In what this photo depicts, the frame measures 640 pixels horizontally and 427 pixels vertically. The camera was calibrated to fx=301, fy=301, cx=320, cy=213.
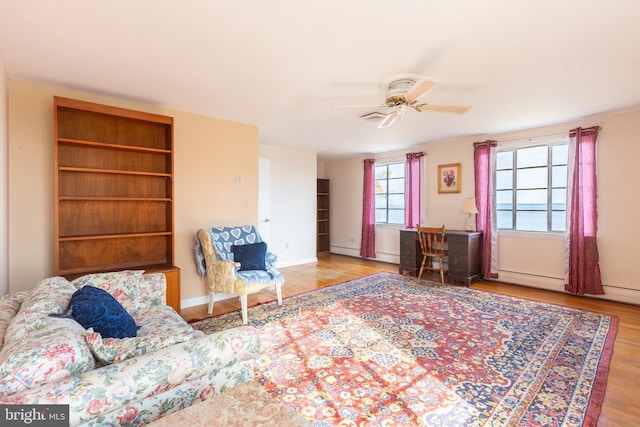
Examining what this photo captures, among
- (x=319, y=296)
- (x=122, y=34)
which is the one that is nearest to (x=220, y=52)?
(x=122, y=34)

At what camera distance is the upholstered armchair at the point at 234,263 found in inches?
122

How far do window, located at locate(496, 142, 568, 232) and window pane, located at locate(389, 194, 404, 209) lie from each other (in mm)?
1810

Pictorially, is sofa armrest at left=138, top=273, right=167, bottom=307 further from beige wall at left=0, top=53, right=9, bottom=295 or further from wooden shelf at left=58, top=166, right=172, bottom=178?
wooden shelf at left=58, top=166, right=172, bottom=178

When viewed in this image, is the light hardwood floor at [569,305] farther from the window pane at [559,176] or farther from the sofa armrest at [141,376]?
the sofa armrest at [141,376]

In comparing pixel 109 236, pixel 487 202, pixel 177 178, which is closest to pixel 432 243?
pixel 487 202

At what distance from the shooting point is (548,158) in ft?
14.0

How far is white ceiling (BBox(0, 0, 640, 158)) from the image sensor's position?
170 cm

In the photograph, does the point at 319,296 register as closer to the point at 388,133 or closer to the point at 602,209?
the point at 388,133

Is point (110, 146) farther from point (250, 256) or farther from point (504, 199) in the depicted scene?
point (504, 199)

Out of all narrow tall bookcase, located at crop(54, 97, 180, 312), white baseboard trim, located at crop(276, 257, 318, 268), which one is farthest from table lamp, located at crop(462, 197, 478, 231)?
narrow tall bookcase, located at crop(54, 97, 180, 312)

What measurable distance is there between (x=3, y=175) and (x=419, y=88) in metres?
3.28

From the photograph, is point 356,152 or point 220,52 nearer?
point 220,52

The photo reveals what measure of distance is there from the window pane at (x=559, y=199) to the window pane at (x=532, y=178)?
0.16 meters

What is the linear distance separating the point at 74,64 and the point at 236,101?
4.36ft
